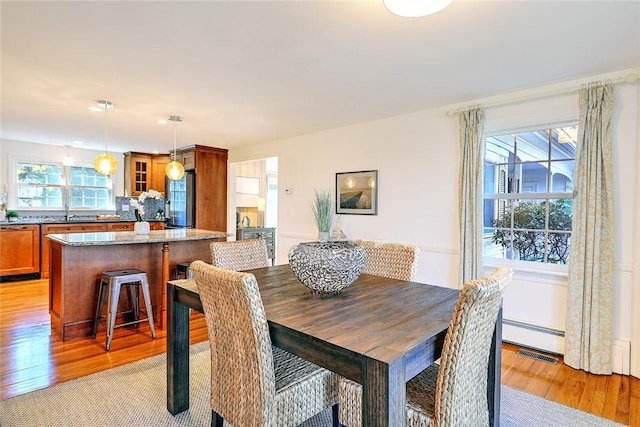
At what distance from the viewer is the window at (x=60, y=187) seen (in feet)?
19.7

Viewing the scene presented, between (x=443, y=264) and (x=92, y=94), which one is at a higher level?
(x=92, y=94)

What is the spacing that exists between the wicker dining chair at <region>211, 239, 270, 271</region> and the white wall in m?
1.85

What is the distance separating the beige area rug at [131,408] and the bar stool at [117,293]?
0.58 meters

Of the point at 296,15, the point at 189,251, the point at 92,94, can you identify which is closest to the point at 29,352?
the point at 189,251

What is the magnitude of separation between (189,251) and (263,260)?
1.62 metres

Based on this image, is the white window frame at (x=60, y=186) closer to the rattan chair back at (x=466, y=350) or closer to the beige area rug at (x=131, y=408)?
the beige area rug at (x=131, y=408)

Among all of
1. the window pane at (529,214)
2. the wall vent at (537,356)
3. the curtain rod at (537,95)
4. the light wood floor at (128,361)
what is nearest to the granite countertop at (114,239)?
the light wood floor at (128,361)

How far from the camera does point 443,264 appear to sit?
3561 millimetres

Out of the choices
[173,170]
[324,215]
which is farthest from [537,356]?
[173,170]

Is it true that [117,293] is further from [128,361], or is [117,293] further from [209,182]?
[209,182]

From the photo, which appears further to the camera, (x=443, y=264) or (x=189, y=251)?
(x=189, y=251)

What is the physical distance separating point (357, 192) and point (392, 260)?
2.00 meters

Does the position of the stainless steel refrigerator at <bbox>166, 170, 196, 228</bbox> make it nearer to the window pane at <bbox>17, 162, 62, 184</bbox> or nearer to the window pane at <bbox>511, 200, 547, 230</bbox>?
the window pane at <bbox>17, 162, 62, 184</bbox>

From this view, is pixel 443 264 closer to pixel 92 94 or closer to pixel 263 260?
pixel 263 260
